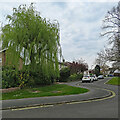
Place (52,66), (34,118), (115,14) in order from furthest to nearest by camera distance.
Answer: (115,14)
(52,66)
(34,118)

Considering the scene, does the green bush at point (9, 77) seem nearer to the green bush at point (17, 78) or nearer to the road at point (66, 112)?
the green bush at point (17, 78)

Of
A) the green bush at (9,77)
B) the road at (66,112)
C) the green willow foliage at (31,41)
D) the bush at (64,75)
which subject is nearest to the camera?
the road at (66,112)

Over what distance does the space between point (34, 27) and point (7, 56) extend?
4199mm

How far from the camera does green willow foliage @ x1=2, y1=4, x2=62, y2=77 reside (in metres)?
14.6

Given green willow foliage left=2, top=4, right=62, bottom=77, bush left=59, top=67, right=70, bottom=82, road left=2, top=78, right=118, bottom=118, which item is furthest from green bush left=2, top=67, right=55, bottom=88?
bush left=59, top=67, right=70, bottom=82

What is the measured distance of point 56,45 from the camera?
15.9 m

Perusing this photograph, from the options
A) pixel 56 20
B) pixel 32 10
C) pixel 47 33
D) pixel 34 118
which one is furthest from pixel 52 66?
pixel 34 118

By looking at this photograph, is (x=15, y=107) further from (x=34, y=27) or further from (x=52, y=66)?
(x=34, y=27)

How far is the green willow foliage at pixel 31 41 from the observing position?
1458 centimetres

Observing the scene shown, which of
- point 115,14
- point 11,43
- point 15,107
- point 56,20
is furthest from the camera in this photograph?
point 115,14

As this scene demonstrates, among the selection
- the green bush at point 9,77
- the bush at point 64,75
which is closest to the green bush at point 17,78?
the green bush at point 9,77

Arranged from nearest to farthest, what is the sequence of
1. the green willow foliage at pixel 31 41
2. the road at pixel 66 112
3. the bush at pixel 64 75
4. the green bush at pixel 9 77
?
the road at pixel 66 112 < the green willow foliage at pixel 31 41 < the green bush at pixel 9 77 < the bush at pixel 64 75

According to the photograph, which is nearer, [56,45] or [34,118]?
[34,118]

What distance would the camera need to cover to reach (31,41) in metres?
15.2
